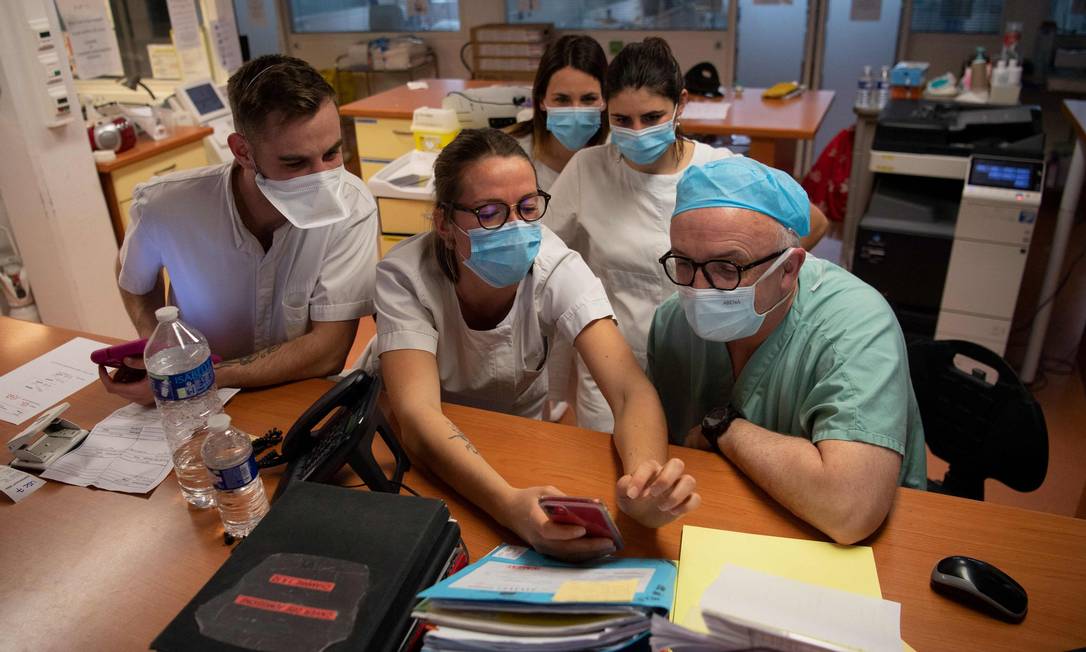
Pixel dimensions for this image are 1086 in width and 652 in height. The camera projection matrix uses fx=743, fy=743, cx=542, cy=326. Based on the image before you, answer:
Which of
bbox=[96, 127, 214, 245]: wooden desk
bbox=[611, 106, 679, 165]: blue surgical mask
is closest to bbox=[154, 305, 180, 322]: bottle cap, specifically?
bbox=[611, 106, 679, 165]: blue surgical mask

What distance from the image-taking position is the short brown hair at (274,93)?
1508mm

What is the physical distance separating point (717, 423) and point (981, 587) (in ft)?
1.56

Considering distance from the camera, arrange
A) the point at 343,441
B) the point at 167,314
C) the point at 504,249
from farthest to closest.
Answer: the point at 504,249, the point at 167,314, the point at 343,441

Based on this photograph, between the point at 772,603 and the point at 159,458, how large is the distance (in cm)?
112

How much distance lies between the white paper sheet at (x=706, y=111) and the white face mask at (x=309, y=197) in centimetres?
218

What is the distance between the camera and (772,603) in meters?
0.93

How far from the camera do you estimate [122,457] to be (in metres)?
1.41

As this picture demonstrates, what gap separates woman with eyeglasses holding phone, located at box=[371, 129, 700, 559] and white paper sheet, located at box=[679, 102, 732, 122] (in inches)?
82.6

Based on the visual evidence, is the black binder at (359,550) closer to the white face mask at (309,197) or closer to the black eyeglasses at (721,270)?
the black eyeglasses at (721,270)

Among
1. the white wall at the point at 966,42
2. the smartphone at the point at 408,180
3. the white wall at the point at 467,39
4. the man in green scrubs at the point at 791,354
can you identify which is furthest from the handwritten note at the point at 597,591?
the white wall at the point at 966,42

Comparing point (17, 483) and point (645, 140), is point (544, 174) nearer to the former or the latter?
point (645, 140)

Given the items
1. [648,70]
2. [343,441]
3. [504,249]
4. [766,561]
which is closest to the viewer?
[766,561]

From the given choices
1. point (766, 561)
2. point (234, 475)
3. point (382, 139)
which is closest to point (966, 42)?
point (382, 139)

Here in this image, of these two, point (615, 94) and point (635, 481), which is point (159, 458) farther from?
point (615, 94)
